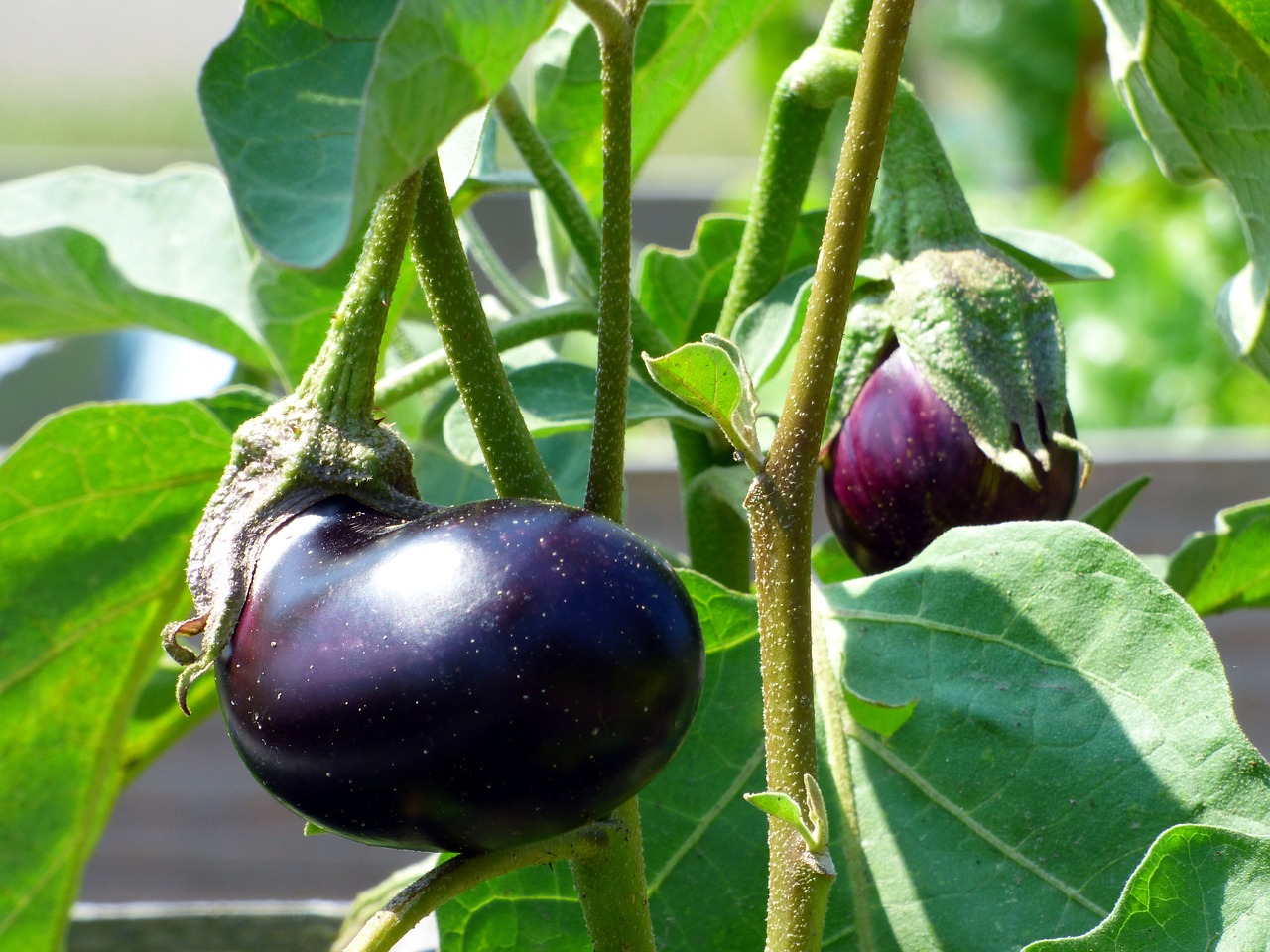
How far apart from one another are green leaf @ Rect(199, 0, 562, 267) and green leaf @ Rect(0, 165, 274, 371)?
30cm

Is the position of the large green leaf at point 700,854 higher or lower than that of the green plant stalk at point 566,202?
lower

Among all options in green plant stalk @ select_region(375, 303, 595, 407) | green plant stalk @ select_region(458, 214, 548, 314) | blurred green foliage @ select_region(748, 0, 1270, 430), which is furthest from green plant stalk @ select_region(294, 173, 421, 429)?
blurred green foliage @ select_region(748, 0, 1270, 430)

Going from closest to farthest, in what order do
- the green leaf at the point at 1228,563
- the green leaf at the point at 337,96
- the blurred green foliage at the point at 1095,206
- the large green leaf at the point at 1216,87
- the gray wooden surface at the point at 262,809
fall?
the green leaf at the point at 337,96, the large green leaf at the point at 1216,87, the green leaf at the point at 1228,563, the gray wooden surface at the point at 262,809, the blurred green foliage at the point at 1095,206

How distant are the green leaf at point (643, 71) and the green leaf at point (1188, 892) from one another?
259 mm

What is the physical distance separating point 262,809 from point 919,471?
0.93 metres

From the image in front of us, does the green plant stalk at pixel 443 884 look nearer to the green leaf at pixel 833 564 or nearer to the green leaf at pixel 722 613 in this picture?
the green leaf at pixel 722 613

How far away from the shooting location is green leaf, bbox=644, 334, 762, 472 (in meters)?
0.22

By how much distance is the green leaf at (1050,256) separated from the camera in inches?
13.5

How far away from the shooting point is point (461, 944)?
298mm

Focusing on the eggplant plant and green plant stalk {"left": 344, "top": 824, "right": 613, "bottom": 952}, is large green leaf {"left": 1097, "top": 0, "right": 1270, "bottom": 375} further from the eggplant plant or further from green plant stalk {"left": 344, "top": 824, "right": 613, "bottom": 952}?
green plant stalk {"left": 344, "top": 824, "right": 613, "bottom": 952}

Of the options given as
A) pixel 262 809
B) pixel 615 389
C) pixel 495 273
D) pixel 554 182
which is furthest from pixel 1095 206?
pixel 615 389

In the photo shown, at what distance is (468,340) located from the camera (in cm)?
23

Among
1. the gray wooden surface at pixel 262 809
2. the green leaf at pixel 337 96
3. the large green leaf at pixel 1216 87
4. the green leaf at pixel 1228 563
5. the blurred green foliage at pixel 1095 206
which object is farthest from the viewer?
the blurred green foliage at pixel 1095 206

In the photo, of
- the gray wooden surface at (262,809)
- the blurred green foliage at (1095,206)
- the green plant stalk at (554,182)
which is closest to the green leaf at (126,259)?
the green plant stalk at (554,182)
